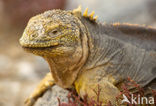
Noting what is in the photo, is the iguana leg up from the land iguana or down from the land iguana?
down

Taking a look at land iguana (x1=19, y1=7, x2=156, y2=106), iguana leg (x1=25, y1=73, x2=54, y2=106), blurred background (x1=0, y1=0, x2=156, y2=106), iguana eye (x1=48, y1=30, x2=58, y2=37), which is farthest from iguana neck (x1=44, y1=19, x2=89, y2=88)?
blurred background (x1=0, y1=0, x2=156, y2=106)

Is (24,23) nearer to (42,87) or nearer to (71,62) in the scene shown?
(42,87)

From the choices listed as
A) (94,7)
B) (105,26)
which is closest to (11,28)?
(94,7)

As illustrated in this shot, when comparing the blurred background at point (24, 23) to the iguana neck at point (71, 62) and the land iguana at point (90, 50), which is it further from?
the iguana neck at point (71, 62)

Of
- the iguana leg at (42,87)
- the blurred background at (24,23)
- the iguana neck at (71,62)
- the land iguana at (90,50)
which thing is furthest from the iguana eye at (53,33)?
the blurred background at (24,23)

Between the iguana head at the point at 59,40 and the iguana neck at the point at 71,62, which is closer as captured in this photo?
the iguana head at the point at 59,40

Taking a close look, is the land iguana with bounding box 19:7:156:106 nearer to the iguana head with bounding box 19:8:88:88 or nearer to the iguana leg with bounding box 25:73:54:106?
the iguana head with bounding box 19:8:88:88

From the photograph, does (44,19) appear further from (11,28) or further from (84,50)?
(11,28)
